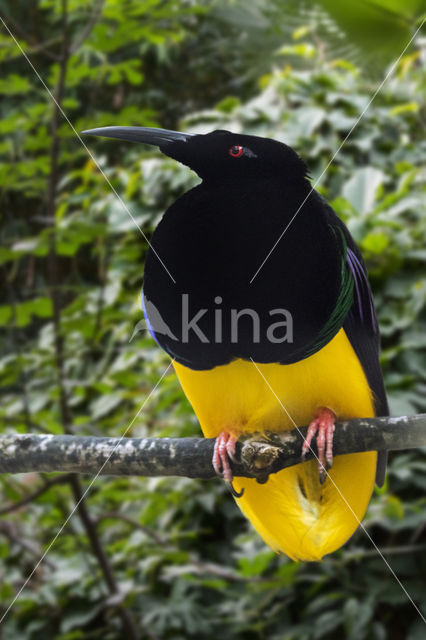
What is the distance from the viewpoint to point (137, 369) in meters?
1.01

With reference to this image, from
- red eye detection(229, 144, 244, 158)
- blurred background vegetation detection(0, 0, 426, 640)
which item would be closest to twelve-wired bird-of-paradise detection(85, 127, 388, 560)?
red eye detection(229, 144, 244, 158)

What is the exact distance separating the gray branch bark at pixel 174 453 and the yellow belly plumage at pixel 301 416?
1.7 inches

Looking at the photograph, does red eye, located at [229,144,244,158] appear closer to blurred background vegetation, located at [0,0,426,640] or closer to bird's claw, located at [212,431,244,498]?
bird's claw, located at [212,431,244,498]

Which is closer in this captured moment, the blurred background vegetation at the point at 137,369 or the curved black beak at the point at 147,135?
the curved black beak at the point at 147,135

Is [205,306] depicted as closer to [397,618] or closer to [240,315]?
[240,315]

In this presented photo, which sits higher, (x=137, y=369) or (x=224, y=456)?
(x=224, y=456)

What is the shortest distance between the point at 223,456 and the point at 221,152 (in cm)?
19

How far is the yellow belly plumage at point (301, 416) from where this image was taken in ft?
1.57

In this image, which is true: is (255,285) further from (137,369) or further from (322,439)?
(137,369)

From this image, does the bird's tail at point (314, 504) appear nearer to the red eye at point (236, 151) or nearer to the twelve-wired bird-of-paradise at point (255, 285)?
the twelve-wired bird-of-paradise at point (255, 285)

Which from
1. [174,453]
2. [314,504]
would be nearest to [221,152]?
[174,453]

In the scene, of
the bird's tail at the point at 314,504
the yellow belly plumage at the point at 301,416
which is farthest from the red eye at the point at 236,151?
the bird's tail at the point at 314,504

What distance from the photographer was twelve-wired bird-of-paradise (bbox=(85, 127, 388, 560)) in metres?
0.35

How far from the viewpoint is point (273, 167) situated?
37 centimetres
